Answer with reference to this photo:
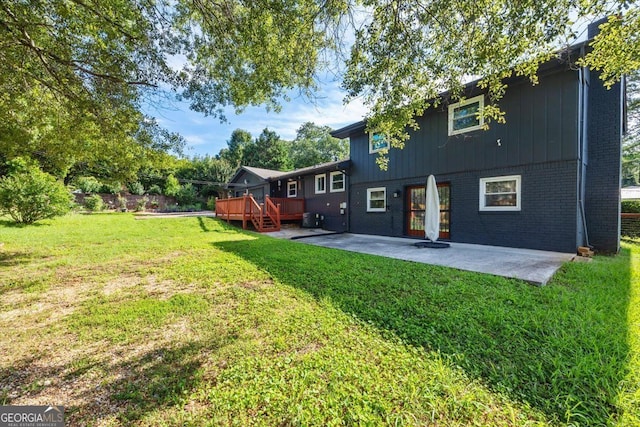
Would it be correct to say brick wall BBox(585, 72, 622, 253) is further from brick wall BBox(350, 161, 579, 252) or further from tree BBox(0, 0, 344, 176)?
tree BBox(0, 0, 344, 176)

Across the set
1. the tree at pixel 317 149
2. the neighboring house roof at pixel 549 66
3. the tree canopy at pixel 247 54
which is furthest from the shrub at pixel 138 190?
the neighboring house roof at pixel 549 66

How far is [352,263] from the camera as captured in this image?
5516 millimetres

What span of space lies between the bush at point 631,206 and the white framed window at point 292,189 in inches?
562

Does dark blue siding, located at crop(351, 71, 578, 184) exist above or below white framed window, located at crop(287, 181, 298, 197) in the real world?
above

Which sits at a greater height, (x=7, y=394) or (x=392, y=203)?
(x=392, y=203)

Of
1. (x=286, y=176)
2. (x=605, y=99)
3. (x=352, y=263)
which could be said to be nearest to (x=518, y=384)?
(x=352, y=263)

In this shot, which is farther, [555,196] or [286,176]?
[286,176]

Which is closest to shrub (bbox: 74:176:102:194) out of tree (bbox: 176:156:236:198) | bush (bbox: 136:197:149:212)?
bush (bbox: 136:197:149:212)

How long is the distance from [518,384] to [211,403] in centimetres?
219

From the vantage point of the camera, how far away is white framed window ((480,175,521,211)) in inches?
283

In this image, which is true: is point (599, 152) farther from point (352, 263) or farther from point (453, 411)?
point (453, 411)

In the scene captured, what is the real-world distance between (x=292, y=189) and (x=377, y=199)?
670 cm

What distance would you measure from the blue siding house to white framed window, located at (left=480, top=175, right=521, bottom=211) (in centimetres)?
2

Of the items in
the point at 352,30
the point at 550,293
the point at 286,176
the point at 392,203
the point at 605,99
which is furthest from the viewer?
the point at 286,176
